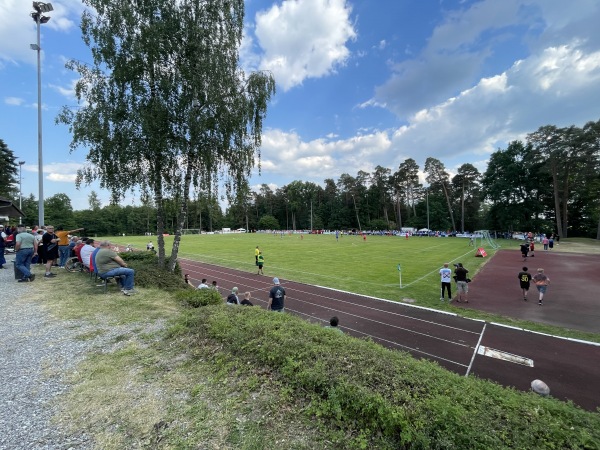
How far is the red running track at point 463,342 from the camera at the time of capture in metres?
Answer: 7.13

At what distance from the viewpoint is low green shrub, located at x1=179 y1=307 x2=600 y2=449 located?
2637mm

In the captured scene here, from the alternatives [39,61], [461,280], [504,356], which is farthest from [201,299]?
[39,61]

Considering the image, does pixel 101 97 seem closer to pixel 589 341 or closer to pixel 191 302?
pixel 191 302

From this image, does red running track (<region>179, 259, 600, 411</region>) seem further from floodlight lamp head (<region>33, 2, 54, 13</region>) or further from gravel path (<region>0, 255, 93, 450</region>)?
floodlight lamp head (<region>33, 2, 54, 13</region>)

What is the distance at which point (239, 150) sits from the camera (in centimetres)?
1245

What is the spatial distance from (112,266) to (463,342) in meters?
11.4

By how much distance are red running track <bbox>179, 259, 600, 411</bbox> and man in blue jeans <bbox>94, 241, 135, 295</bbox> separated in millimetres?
6520

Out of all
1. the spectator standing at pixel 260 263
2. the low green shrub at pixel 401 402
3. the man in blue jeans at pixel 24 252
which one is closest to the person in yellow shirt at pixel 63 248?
the man in blue jeans at pixel 24 252

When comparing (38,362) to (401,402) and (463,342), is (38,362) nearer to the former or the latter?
(401,402)

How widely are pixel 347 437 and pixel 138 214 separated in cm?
11216

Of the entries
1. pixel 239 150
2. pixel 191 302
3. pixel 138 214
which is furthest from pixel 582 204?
pixel 138 214

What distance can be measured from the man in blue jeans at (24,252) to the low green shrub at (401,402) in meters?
9.48

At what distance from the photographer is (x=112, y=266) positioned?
27.3 feet

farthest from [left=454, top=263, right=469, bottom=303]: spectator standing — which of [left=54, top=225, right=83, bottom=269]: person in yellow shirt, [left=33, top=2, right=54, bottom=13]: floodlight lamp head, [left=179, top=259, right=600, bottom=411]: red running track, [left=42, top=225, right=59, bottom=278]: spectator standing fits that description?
[left=33, top=2, right=54, bottom=13]: floodlight lamp head
